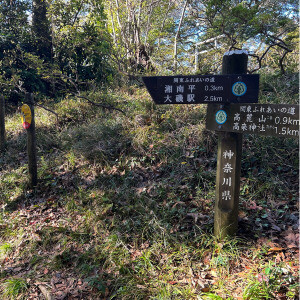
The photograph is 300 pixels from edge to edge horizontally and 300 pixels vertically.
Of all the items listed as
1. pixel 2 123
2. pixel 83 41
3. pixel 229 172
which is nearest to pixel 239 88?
pixel 229 172

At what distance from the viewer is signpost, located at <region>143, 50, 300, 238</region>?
2498 millimetres

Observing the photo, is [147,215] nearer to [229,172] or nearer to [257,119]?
[229,172]

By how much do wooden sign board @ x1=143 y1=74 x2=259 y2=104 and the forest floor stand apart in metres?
1.63

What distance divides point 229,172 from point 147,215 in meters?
1.44

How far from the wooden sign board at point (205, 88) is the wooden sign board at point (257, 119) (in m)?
0.10

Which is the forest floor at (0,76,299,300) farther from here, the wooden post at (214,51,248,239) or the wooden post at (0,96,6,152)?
the wooden post at (0,96,6,152)

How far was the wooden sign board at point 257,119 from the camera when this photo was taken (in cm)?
240

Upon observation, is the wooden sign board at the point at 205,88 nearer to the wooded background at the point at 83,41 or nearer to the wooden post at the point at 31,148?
the wooden post at the point at 31,148

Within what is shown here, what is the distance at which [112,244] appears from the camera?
3.34 metres

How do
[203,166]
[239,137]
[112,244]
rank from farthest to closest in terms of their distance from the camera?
[203,166], [112,244], [239,137]

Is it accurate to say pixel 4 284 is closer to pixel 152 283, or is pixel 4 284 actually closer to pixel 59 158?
pixel 152 283

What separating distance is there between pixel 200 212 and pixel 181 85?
1.86 metres

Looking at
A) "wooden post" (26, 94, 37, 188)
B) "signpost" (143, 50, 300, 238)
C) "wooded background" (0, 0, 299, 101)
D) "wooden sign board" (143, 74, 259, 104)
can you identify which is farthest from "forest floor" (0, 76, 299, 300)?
"wooded background" (0, 0, 299, 101)

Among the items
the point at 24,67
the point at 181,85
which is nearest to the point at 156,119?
the point at 181,85
